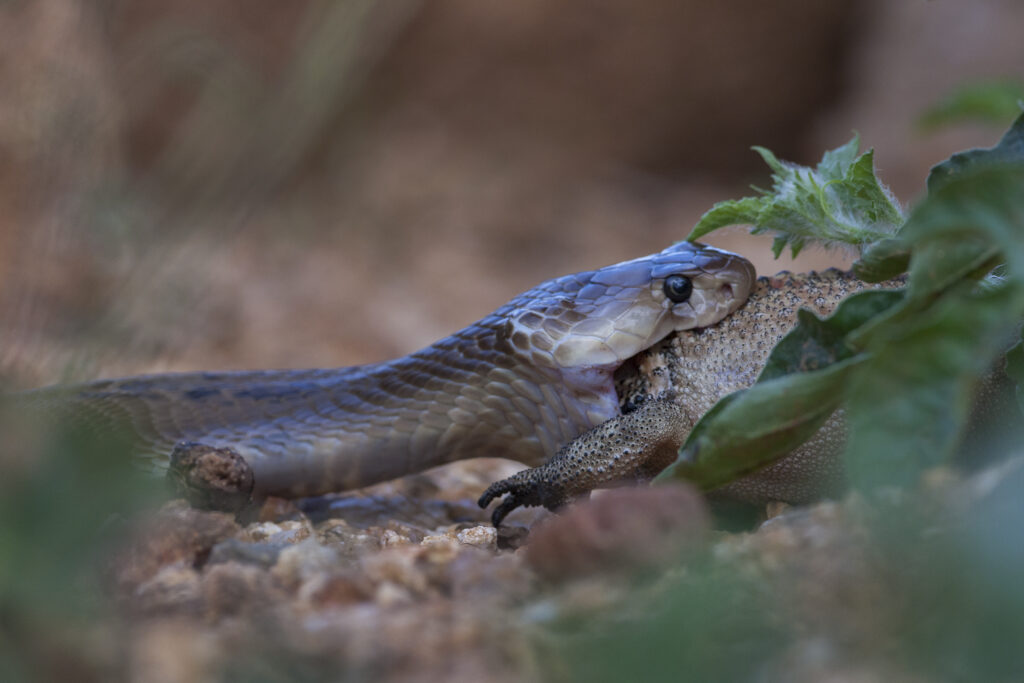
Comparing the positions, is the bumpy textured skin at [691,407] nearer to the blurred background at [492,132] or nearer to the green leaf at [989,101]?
the green leaf at [989,101]

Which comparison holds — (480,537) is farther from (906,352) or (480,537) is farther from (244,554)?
(906,352)

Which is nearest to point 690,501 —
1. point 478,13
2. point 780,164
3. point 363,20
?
point 780,164

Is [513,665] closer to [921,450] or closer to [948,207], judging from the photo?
[921,450]

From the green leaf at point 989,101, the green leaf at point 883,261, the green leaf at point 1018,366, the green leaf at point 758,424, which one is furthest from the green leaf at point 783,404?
the green leaf at point 989,101

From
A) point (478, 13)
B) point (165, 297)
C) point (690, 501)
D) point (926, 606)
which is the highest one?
point (478, 13)

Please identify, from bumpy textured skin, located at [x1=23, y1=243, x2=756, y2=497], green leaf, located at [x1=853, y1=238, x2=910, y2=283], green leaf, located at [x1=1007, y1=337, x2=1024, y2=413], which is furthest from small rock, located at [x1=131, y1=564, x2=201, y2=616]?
green leaf, located at [x1=1007, y1=337, x2=1024, y2=413]

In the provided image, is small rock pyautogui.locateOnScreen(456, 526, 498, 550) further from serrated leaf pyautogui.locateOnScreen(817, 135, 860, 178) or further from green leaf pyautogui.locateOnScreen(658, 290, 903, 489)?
serrated leaf pyautogui.locateOnScreen(817, 135, 860, 178)
